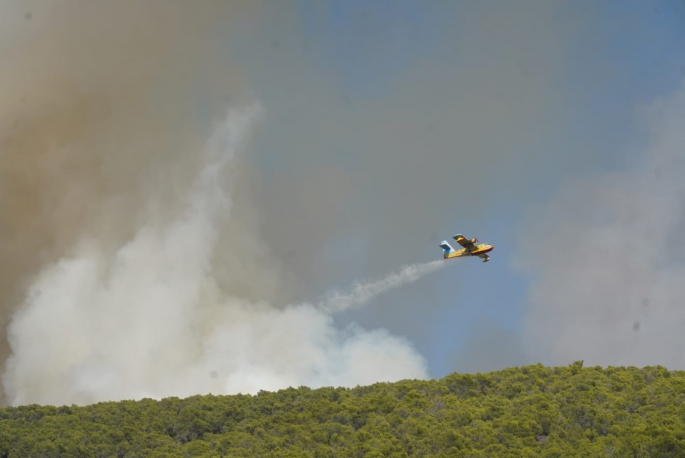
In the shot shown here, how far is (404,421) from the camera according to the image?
420 feet

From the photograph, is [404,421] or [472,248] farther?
[472,248]

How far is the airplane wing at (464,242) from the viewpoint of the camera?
556 feet

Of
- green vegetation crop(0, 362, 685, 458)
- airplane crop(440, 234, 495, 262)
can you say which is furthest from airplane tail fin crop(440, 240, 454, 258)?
green vegetation crop(0, 362, 685, 458)

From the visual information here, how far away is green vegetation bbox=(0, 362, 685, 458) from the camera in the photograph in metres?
117

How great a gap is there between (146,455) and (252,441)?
1295 centimetres

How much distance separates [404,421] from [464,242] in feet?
164

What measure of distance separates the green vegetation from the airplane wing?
31.0 m

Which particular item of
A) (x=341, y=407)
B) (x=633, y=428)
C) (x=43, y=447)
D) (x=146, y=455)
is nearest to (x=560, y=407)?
(x=633, y=428)

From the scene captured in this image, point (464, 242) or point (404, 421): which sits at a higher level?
point (464, 242)

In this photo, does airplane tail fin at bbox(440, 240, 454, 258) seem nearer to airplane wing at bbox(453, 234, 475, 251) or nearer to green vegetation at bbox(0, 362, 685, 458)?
airplane wing at bbox(453, 234, 475, 251)

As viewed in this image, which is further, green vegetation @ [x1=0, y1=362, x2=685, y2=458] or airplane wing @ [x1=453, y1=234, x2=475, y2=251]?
airplane wing @ [x1=453, y1=234, x2=475, y2=251]

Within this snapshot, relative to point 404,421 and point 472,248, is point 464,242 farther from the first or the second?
point 404,421

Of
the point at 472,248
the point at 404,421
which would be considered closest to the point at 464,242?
the point at 472,248

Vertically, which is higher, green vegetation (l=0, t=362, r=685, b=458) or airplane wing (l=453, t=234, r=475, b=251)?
airplane wing (l=453, t=234, r=475, b=251)
